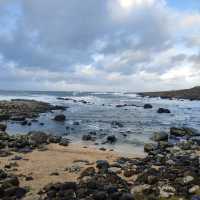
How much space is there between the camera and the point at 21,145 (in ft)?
112

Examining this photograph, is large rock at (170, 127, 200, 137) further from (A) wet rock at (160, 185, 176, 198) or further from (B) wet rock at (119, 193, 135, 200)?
(B) wet rock at (119, 193, 135, 200)

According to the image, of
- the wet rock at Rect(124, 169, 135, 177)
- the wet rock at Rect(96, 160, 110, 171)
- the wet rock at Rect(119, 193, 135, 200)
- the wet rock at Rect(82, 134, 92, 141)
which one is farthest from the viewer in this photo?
the wet rock at Rect(82, 134, 92, 141)

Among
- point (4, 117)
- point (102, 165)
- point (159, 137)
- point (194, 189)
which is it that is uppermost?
point (4, 117)

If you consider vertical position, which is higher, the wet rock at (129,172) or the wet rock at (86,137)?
the wet rock at (129,172)

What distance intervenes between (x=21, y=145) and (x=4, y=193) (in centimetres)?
1495

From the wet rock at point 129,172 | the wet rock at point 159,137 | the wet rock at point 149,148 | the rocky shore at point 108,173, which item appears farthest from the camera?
the wet rock at point 159,137

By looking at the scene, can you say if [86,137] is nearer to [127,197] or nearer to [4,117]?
[4,117]

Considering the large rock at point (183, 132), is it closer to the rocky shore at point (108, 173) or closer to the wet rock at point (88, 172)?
the rocky shore at point (108, 173)

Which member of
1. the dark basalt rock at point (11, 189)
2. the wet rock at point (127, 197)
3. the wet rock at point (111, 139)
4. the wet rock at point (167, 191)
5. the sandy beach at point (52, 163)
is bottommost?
the wet rock at point (111, 139)

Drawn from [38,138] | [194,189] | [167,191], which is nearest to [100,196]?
[167,191]

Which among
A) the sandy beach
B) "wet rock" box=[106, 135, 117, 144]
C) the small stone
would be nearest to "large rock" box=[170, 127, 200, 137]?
"wet rock" box=[106, 135, 117, 144]

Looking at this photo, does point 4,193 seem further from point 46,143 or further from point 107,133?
point 107,133

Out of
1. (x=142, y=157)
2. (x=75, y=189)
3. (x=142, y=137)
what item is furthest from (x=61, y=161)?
(x=142, y=137)

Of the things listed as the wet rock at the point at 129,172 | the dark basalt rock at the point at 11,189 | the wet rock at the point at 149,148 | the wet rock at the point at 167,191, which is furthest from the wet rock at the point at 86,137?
the wet rock at the point at 167,191
